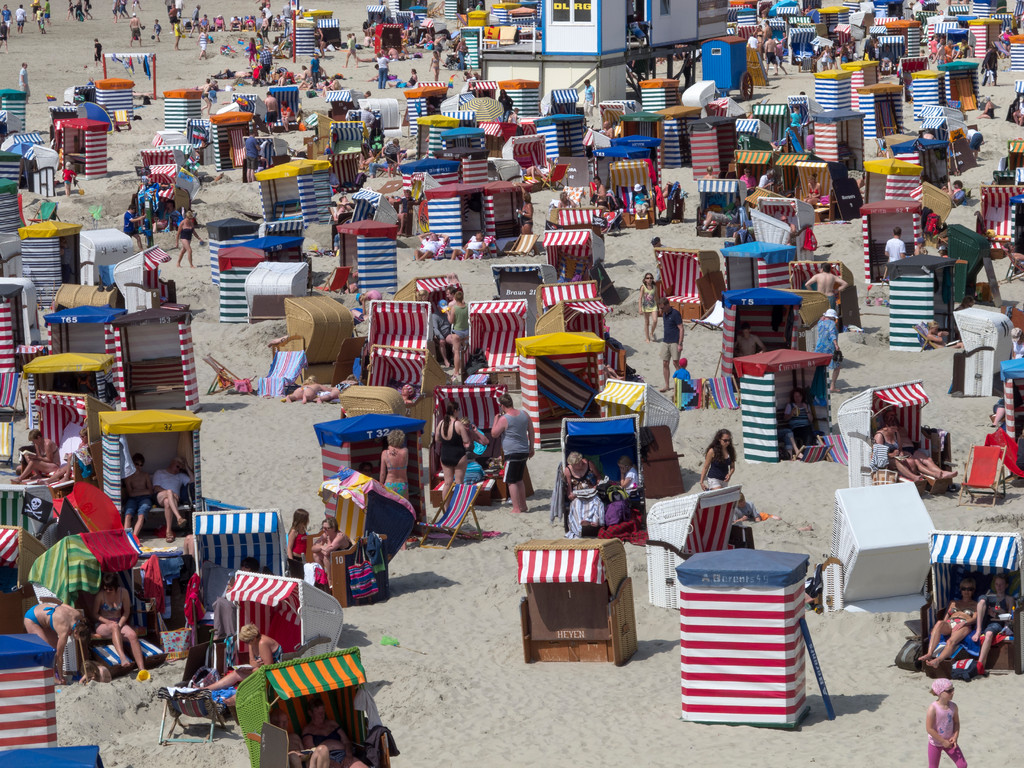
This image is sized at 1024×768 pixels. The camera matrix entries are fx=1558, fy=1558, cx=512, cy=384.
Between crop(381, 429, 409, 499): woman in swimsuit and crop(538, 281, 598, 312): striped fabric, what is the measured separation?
6.40 m

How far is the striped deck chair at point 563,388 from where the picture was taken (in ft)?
57.3

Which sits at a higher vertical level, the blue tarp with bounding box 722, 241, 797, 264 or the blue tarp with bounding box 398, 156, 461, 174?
the blue tarp with bounding box 398, 156, 461, 174

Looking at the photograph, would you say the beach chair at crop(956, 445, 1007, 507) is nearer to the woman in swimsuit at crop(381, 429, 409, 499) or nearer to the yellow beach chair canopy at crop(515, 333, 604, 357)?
the yellow beach chair canopy at crop(515, 333, 604, 357)

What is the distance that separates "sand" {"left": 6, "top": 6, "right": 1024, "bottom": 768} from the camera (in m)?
9.93

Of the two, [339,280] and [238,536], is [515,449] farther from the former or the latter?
[339,280]

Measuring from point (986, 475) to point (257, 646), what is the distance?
7496mm

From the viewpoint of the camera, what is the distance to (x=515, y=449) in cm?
1530

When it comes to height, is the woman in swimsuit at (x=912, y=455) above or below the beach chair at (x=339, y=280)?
below

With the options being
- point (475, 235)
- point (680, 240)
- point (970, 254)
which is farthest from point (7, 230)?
point (970, 254)

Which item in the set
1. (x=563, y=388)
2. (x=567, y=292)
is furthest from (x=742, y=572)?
(x=567, y=292)

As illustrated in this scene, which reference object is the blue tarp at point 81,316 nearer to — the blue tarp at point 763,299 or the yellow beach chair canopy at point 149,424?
the yellow beach chair canopy at point 149,424

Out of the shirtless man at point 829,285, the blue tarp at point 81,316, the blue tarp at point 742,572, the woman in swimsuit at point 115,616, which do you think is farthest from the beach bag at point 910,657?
the blue tarp at point 81,316

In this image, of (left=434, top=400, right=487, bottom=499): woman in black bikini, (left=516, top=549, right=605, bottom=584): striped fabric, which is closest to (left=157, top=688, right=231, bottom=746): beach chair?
(left=516, top=549, right=605, bottom=584): striped fabric

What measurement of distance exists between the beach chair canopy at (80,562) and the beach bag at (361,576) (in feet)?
6.04
